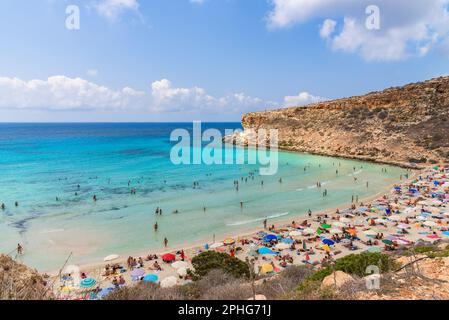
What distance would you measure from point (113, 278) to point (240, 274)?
7.35m

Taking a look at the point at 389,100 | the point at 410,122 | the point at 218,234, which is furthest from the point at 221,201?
the point at 389,100

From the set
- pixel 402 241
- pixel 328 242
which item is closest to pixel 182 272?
pixel 328 242

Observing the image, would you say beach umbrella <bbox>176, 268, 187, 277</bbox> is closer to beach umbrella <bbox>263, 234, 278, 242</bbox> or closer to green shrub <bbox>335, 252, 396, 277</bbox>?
beach umbrella <bbox>263, 234, 278, 242</bbox>

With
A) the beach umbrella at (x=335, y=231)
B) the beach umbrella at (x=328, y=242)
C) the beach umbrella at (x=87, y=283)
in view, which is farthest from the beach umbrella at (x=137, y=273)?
the beach umbrella at (x=335, y=231)

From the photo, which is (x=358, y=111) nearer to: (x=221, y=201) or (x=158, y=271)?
(x=221, y=201)

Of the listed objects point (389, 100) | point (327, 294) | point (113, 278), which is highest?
point (389, 100)

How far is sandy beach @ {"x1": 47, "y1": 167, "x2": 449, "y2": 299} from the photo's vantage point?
54.1ft

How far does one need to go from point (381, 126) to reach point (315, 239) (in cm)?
5092

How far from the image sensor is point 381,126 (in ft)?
205

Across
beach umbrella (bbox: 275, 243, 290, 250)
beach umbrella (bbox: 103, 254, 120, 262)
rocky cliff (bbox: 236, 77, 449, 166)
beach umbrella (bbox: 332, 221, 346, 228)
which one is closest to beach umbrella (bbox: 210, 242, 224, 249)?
beach umbrella (bbox: 275, 243, 290, 250)

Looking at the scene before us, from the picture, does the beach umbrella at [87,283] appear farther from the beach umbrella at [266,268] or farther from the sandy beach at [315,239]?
the beach umbrella at [266,268]

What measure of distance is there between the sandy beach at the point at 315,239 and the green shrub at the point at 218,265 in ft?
4.98

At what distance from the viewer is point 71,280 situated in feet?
50.1
